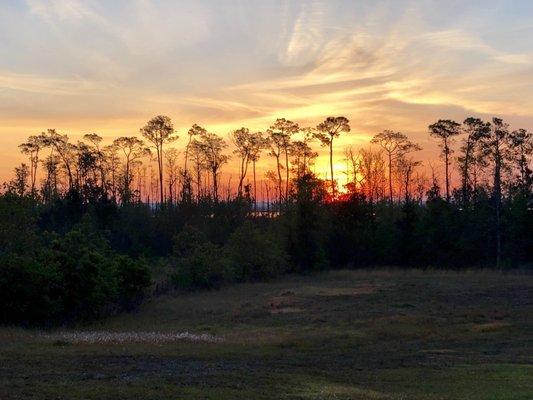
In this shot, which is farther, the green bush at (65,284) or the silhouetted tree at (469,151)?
the silhouetted tree at (469,151)

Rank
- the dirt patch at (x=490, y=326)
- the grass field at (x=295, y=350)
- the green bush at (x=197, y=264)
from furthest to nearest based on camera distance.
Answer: the green bush at (x=197, y=264) → the dirt patch at (x=490, y=326) → the grass field at (x=295, y=350)

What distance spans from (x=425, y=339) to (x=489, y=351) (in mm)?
3656

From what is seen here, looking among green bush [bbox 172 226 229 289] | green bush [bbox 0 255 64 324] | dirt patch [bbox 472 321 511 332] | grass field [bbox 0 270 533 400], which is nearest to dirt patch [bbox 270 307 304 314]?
grass field [bbox 0 270 533 400]

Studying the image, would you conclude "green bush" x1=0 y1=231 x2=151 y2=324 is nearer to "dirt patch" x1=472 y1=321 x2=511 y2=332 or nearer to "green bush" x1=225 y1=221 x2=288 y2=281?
"dirt patch" x1=472 y1=321 x2=511 y2=332

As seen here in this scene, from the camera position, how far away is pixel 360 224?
71.6 m

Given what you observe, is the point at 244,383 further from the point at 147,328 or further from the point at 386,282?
the point at 386,282

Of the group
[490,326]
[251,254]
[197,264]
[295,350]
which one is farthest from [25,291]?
[251,254]

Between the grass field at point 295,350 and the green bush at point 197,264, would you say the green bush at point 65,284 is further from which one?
the green bush at point 197,264

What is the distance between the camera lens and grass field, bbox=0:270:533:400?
13.9m

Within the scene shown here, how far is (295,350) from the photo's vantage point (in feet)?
73.9

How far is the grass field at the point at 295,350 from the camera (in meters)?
13.9

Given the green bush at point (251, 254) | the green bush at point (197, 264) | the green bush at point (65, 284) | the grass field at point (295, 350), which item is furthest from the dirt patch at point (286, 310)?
the green bush at point (251, 254)

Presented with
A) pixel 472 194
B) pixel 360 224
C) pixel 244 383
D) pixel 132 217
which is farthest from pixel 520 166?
pixel 244 383

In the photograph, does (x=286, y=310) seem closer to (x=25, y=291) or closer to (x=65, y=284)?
(x=65, y=284)
